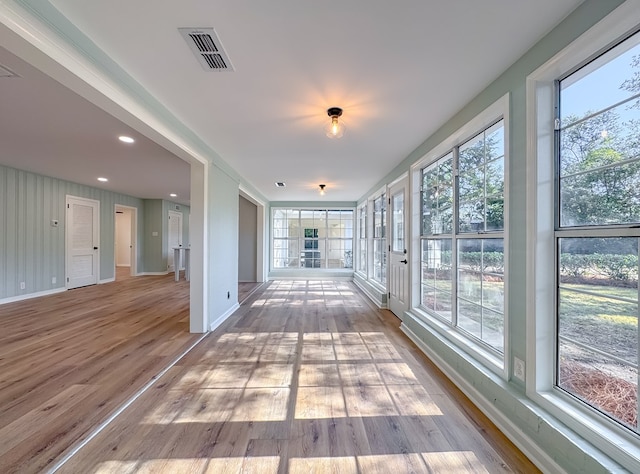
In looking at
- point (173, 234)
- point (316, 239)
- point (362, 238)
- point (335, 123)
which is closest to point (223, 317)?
point (335, 123)

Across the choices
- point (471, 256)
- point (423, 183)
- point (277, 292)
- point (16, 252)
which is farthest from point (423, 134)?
point (16, 252)

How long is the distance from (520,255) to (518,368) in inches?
27.3

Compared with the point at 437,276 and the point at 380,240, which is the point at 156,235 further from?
the point at 437,276

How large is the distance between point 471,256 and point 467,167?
80cm

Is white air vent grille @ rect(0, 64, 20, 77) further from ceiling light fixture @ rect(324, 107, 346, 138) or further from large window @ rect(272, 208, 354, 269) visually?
large window @ rect(272, 208, 354, 269)

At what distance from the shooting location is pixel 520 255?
183 cm

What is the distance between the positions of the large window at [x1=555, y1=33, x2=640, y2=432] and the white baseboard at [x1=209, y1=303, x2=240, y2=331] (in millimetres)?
3480

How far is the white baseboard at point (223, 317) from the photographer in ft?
12.6

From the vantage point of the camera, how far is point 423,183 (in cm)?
372

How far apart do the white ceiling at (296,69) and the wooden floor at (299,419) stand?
7.51 ft

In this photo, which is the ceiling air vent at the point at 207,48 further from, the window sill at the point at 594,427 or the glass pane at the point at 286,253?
the glass pane at the point at 286,253

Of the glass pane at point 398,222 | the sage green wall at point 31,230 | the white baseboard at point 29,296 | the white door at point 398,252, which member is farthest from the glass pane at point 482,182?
the white baseboard at point 29,296

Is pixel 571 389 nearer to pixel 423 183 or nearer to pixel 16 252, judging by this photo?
pixel 423 183

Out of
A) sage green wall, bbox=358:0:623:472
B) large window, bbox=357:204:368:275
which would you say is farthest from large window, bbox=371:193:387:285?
sage green wall, bbox=358:0:623:472
